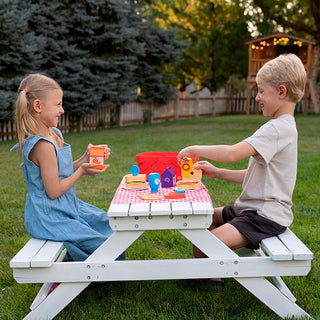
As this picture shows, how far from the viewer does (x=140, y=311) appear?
2.53 metres

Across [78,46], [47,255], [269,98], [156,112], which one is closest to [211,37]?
[156,112]

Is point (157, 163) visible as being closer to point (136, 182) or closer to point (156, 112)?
point (136, 182)

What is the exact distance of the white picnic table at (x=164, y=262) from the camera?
2188mm

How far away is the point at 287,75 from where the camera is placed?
7.88 feet

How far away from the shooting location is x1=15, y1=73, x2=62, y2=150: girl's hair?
253cm

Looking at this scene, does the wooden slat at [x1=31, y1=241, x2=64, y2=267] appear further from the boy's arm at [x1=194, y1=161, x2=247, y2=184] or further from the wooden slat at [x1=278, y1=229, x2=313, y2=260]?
the wooden slat at [x1=278, y1=229, x2=313, y2=260]

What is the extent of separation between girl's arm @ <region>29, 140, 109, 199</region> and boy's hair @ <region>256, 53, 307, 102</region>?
120cm

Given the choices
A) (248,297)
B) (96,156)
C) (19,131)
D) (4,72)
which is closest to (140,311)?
(248,297)

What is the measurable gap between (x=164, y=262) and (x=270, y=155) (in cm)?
85

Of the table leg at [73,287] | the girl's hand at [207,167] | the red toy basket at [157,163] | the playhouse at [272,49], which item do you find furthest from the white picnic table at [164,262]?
the playhouse at [272,49]

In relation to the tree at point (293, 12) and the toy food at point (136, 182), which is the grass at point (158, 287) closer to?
the toy food at point (136, 182)

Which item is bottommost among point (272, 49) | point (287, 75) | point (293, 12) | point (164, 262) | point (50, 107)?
point (164, 262)

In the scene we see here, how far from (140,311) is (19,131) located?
1.32 metres

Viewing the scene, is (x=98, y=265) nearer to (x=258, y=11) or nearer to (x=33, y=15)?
(x=33, y=15)
